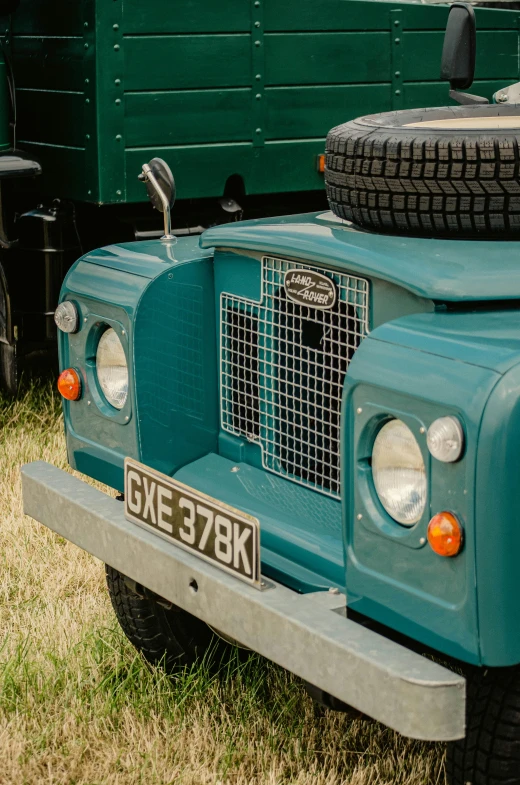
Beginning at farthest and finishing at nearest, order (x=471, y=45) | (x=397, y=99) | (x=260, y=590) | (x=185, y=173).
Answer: (x=397, y=99), (x=185, y=173), (x=471, y=45), (x=260, y=590)

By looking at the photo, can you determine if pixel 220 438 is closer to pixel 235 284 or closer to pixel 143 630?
pixel 235 284

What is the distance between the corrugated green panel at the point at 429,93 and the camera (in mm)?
5795

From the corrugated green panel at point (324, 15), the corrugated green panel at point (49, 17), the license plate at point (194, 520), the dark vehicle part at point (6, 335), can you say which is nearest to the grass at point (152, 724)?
the license plate at point (194, 520)

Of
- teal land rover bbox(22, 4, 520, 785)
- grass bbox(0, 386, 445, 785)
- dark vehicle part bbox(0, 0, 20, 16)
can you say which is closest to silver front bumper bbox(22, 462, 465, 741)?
teal land rover bbox(22, 4, 520, 785)

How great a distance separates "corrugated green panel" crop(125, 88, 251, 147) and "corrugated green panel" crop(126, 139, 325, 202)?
1.8 inches

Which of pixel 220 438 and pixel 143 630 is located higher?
pixel 220 438

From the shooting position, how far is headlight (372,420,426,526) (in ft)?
6.71

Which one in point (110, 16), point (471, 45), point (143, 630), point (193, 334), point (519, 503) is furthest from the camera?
point (110, 16)

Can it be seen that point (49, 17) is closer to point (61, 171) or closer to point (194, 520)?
point (61, 171)

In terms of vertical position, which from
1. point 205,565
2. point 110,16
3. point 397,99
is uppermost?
point 110,16

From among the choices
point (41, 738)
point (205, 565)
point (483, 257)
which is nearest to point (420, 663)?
point (205, 565)

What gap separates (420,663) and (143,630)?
1.29m

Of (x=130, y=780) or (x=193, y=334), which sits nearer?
(x=130, y=780)

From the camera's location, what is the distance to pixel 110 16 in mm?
4785
